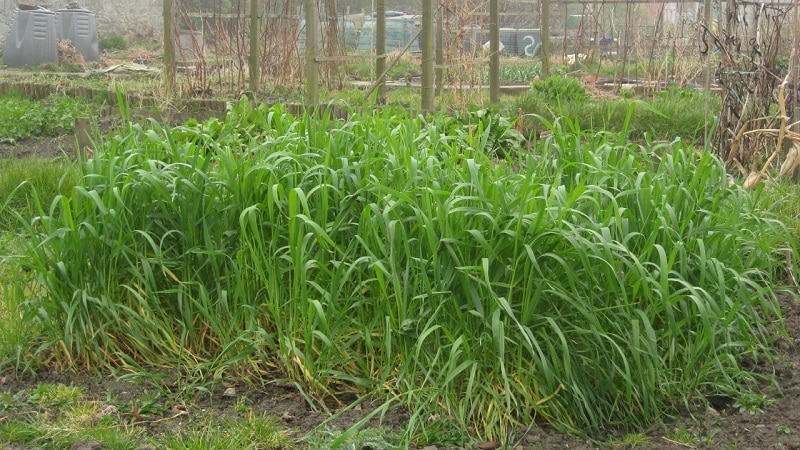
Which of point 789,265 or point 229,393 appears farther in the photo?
point 789,265

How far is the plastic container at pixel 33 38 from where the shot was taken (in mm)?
18219

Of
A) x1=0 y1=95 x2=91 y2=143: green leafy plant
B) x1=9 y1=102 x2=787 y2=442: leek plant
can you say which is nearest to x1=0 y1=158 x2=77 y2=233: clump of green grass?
x1=9 y1=102 x2=787 y2=442: leek plant

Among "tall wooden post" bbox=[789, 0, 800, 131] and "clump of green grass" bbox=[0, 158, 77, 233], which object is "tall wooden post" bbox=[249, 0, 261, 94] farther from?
"tall wooden post" bbox=[789, 0, 800, 131]

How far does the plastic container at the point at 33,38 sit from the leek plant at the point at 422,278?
15.5 meters

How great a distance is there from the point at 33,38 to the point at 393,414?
17042mm

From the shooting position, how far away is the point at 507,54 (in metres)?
26.2

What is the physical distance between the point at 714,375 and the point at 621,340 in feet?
1.38

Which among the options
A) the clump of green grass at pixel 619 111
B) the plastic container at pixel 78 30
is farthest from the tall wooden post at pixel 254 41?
the plastic container at pixel 78 30

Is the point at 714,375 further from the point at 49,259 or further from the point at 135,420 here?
the point at 49,259

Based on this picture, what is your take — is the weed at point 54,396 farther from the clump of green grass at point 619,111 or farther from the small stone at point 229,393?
the clump of green grass at point 619,111

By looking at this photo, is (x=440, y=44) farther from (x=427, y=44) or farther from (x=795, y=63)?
A: (x=795, y=63)

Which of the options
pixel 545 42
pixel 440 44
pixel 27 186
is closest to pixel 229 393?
pixel 27 186

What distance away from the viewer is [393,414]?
10.5 feet

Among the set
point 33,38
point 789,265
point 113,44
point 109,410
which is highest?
point 113,44
